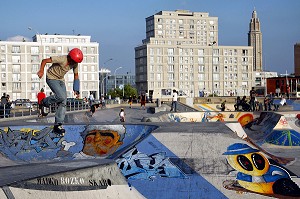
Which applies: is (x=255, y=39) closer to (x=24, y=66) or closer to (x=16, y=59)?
(x=24, y=66)

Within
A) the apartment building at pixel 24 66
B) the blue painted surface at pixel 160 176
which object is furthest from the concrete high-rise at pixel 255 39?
the blue painted surface at pixel 160 176

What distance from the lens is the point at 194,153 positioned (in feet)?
30.4

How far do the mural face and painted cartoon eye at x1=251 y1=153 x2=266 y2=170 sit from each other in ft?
10.8

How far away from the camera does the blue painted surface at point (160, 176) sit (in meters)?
8.51

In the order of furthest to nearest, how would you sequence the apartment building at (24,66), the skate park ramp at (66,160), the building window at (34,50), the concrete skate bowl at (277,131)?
the building window at (34,50), the apartment building at (24,66), the concrete skate bowl at (277,131), the skate park ramp at (66,160)

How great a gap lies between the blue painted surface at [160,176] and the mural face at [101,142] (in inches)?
55.0

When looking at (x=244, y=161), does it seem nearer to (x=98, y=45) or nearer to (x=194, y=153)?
(x=194, y=153)

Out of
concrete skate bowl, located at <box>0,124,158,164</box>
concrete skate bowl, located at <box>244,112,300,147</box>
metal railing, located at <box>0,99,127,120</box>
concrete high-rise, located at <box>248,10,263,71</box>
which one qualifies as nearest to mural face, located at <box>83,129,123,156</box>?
concrete skate bowl, located at <box>0,124,158,164</box>

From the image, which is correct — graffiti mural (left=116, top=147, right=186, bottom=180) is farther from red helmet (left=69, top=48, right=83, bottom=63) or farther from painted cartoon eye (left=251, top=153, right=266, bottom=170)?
red helmet (left=69, top=48, right=83, bottom=63)

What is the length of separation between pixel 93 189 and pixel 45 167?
2.26ft

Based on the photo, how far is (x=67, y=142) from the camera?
10.7m

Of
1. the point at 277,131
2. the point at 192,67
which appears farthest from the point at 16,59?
the point at 277,131

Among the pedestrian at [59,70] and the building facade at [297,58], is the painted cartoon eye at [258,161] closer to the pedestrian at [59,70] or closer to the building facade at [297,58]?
the pedestrian at [59,70]

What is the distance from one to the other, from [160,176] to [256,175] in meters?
1.82
